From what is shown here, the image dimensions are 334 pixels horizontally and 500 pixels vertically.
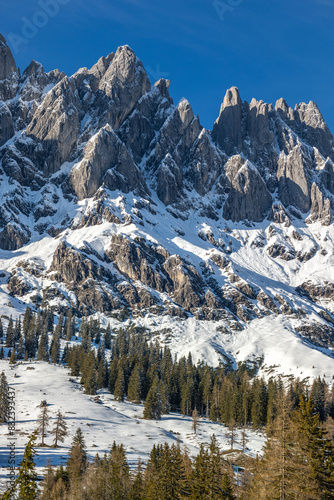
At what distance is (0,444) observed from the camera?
7562 cm

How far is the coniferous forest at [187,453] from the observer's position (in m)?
27.4

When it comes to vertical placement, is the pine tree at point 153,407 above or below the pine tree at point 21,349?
below

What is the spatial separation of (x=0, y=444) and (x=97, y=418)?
29.5 metres

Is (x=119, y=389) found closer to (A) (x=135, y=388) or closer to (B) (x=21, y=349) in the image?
(A) (x=135, y=388)

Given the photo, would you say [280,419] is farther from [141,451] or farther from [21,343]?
[21,343]

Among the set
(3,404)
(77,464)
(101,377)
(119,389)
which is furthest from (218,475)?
(101,377)

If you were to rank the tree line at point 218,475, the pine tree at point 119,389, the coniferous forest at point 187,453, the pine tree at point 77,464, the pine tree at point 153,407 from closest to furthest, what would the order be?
the tree line at point 218,475 < the coniferous forest at point 187,453 < the pine tree at point 77,464 < the pine tree at point 153,407 < the pine tree at point 119,389

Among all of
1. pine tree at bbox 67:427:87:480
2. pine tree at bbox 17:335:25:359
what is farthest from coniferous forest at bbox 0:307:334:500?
pine tree at bbox 17:335:25:359

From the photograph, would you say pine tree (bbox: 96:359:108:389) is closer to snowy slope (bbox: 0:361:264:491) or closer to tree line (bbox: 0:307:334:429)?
tree line (bbox: 0:307:334:429)

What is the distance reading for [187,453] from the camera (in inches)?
3214

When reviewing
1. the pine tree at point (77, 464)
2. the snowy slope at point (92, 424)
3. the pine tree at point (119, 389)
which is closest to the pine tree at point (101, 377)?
the snowy slope at point (92, 424)

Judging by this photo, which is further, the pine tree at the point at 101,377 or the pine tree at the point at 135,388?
the pine tree at the point at 101,377

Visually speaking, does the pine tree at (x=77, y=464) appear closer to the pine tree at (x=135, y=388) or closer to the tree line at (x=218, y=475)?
the tree line at (x=218, y=475)

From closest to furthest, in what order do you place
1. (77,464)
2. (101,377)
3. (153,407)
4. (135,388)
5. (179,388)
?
(77,464), (153,407), (135,388), (101,377), (179,388)
